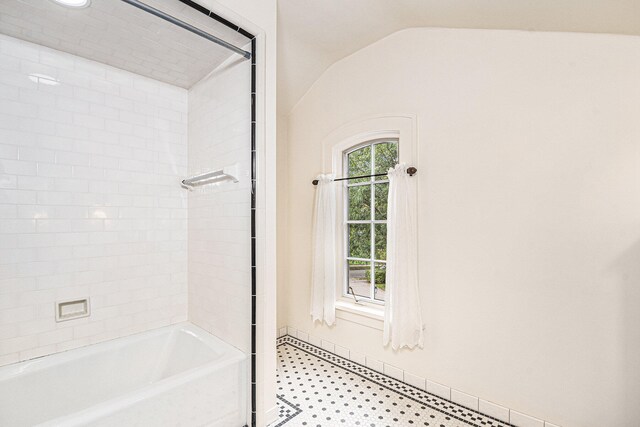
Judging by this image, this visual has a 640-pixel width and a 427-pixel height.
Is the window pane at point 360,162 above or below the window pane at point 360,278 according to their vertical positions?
above

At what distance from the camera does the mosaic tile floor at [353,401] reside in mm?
1925

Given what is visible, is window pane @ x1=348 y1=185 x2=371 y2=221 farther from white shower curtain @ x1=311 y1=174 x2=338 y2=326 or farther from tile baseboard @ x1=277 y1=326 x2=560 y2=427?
tile baseboard @ x1=277 y1=326 x2=560 y2=427

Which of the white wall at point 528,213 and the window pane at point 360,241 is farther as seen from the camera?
the window pane at point 360,241

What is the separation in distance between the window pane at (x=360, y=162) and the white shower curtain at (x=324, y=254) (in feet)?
0.68

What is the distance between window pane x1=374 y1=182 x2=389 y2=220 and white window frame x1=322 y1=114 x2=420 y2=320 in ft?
1.08

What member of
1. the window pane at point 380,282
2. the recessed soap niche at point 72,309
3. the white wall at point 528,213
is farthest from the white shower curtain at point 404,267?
the recessed soap niche at point 72,309

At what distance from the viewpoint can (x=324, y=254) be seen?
2.86 m

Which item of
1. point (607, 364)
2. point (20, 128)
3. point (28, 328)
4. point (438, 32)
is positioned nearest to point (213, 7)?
point (20, 128)

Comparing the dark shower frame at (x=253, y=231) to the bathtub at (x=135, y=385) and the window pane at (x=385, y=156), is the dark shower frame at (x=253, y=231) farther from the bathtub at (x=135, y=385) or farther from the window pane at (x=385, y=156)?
the window pane at (x=385, y=156)

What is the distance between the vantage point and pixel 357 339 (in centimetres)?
268

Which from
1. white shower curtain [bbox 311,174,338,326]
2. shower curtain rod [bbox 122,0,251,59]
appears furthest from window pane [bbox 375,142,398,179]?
shower curtain rod [bbox 122,0,251,59]

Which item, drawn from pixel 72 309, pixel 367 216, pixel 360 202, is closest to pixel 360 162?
pixel 360 202

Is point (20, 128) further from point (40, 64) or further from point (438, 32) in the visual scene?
point (438, 32)

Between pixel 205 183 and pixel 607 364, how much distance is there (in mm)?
2698
